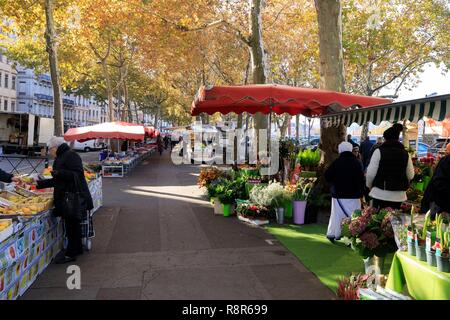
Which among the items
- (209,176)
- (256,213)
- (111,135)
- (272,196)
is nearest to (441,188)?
(272,196)

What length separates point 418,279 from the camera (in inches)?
153

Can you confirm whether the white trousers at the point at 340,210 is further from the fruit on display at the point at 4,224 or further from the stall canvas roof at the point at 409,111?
the fruit on display at the point at 4,224

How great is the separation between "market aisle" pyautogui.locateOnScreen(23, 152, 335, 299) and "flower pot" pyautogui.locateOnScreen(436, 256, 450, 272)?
200 centimetres

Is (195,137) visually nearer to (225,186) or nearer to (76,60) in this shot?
(76,60)

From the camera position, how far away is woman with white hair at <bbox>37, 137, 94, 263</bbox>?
677 centimetres

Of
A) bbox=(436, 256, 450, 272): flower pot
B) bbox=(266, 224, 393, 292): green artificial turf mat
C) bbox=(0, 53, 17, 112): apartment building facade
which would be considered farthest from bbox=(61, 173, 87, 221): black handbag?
bbox=(0, 53, 17, 112): apartment building facade

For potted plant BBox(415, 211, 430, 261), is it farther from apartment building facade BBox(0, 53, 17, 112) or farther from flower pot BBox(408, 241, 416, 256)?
apartment building facade BBox(0, 53, 17, 112)

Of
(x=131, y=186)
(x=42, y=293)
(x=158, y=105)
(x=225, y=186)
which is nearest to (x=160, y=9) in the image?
(x=131, y=186)

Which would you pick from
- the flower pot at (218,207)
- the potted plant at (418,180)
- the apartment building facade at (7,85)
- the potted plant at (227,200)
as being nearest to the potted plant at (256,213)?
the potted plant at (227,200)

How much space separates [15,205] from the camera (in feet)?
21.7

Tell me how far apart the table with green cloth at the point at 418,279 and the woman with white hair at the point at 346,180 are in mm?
3148

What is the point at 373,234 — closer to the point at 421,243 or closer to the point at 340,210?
the point at 421,243

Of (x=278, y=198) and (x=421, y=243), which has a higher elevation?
(x=421, y=243)

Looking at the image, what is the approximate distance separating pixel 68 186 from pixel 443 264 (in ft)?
17.1
